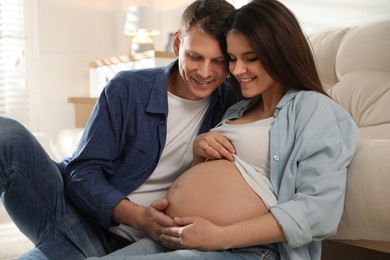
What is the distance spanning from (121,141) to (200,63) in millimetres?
274

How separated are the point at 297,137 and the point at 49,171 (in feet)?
1.94

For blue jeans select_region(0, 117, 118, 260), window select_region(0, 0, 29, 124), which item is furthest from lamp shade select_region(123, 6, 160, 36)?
blue jeans select_region(0, 117, 118, 260)

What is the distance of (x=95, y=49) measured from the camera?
12.8ft

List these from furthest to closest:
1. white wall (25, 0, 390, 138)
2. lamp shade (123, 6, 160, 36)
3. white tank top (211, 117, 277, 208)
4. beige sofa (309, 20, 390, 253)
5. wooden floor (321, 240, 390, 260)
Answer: white wall (25, 0, 390, 138) → lamp shade (123, 6, 160, 36) → wooden floor (321, 240, 390, 260) → white tank top (211, 117, 277, 208) → beige sofa (309, 20, 390, 253)

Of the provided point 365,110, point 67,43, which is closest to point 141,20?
point 67,43

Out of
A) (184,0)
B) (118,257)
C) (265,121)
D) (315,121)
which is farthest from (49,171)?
(184,0)

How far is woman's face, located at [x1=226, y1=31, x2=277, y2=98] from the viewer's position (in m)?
A: 1.01

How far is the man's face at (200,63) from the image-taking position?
3.59 ft

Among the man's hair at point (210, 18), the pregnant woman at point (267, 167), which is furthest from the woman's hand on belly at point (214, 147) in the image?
the man's hair at point (210, 18)

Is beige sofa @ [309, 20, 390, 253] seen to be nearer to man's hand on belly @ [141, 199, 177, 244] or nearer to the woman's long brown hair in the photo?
the woman's long brown hair

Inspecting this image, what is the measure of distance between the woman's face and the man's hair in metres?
0.05

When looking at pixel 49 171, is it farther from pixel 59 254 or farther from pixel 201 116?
pixel 201 116

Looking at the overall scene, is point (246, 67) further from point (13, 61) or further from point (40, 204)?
point (13, 61)

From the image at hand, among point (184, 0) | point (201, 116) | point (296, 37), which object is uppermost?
point (184, 0)
